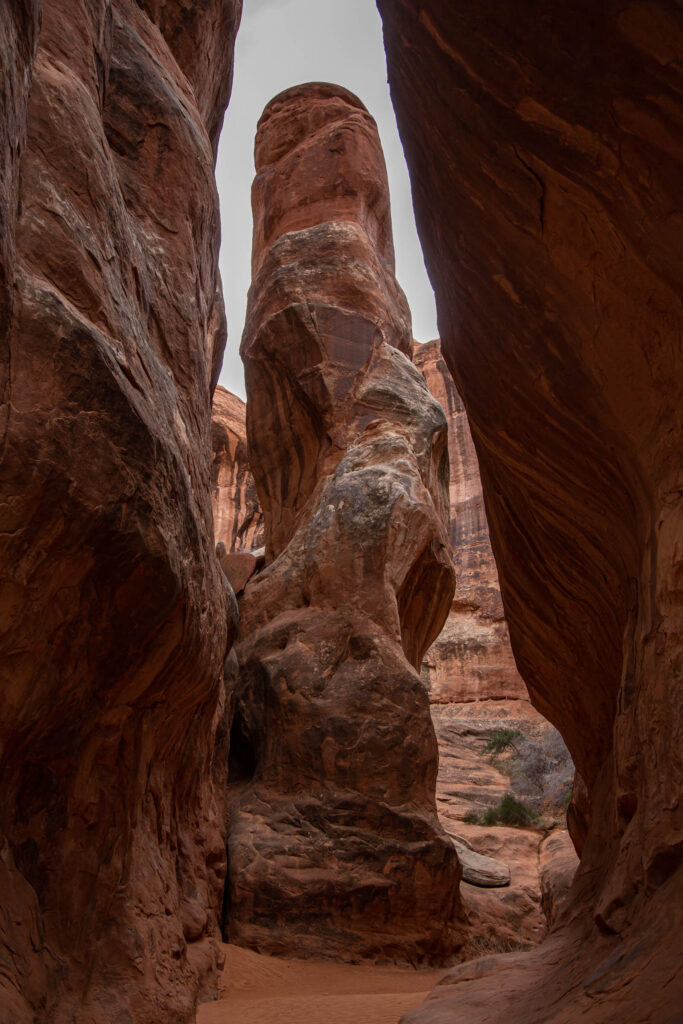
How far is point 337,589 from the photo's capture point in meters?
10.8

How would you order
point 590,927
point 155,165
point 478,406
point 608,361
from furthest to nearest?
point 155,165
point 478,406
point 590,927
point 608,361

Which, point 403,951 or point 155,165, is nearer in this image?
point 155,165

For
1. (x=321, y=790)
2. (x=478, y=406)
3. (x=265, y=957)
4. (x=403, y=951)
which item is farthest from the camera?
(x=321, y=790)

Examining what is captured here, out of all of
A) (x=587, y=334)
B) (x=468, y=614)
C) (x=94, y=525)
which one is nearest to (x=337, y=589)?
(x=94, y=525)

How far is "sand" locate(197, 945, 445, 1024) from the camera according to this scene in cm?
564

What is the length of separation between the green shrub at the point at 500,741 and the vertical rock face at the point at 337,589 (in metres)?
10.0

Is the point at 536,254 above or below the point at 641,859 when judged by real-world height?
above

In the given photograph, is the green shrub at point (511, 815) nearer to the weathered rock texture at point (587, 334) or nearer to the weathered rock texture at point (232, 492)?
the weathered rock texture at point (587, 334)

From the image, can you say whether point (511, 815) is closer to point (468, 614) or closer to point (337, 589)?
point (337, 589)

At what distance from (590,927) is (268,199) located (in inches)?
602

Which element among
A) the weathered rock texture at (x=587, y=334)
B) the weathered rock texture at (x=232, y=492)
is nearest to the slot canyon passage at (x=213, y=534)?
the weathered rock texture at (x=587, y=334)

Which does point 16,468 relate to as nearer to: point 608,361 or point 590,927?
point 608,361

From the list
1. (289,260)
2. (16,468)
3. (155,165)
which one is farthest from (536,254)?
(289,260)

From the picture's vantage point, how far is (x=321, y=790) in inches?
368
